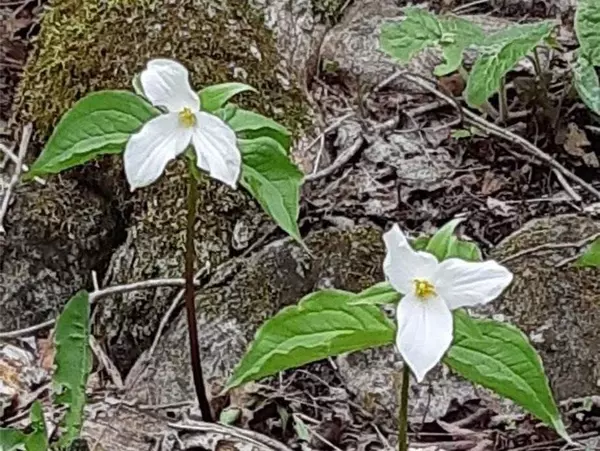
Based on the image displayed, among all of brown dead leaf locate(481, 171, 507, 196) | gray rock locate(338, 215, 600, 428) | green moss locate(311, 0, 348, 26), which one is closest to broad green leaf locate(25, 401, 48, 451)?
gray rock locate(338, 215, 600, 428)

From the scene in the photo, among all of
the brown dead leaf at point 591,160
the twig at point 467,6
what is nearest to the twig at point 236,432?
the brown dead leaf at point 591,160

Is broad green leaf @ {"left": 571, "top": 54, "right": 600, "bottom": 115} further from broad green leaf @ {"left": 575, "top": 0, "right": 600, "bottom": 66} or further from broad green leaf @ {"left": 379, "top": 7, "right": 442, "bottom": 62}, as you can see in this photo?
broad green leaf @ {"left": 379, "top": 7, "right": 442, "bottom": 62}

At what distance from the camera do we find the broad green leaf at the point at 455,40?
223 cm

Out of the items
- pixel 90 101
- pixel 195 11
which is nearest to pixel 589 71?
pixel 195 11

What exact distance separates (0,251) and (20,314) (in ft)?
0.46

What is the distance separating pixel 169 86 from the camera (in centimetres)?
144

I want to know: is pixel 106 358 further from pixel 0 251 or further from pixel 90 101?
pixel 90 101

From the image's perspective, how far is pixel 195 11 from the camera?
2434 mm

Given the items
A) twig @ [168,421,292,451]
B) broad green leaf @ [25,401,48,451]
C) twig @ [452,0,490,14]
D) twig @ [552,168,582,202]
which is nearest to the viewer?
broad green leaf @ [25,401,48,451]

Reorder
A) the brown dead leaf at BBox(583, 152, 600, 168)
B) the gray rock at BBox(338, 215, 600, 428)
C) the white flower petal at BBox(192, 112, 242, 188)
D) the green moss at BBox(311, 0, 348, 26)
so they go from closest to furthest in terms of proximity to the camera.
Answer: the white flower petal at BBox(192, 112, 242, 188) → the gray rock at BBox(338, 215, 600, 428) → the brown dead leaf at BBox(583, 152, 600, 168) → the green moss at BBox(311, 0, 348, 26)

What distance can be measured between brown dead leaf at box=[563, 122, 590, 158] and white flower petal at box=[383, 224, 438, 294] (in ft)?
4.60

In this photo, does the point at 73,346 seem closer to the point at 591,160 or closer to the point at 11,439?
the point at 11,439

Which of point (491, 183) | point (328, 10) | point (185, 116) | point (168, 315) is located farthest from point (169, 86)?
point (328, 10)

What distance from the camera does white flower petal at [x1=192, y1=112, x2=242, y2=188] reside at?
1396 mm
